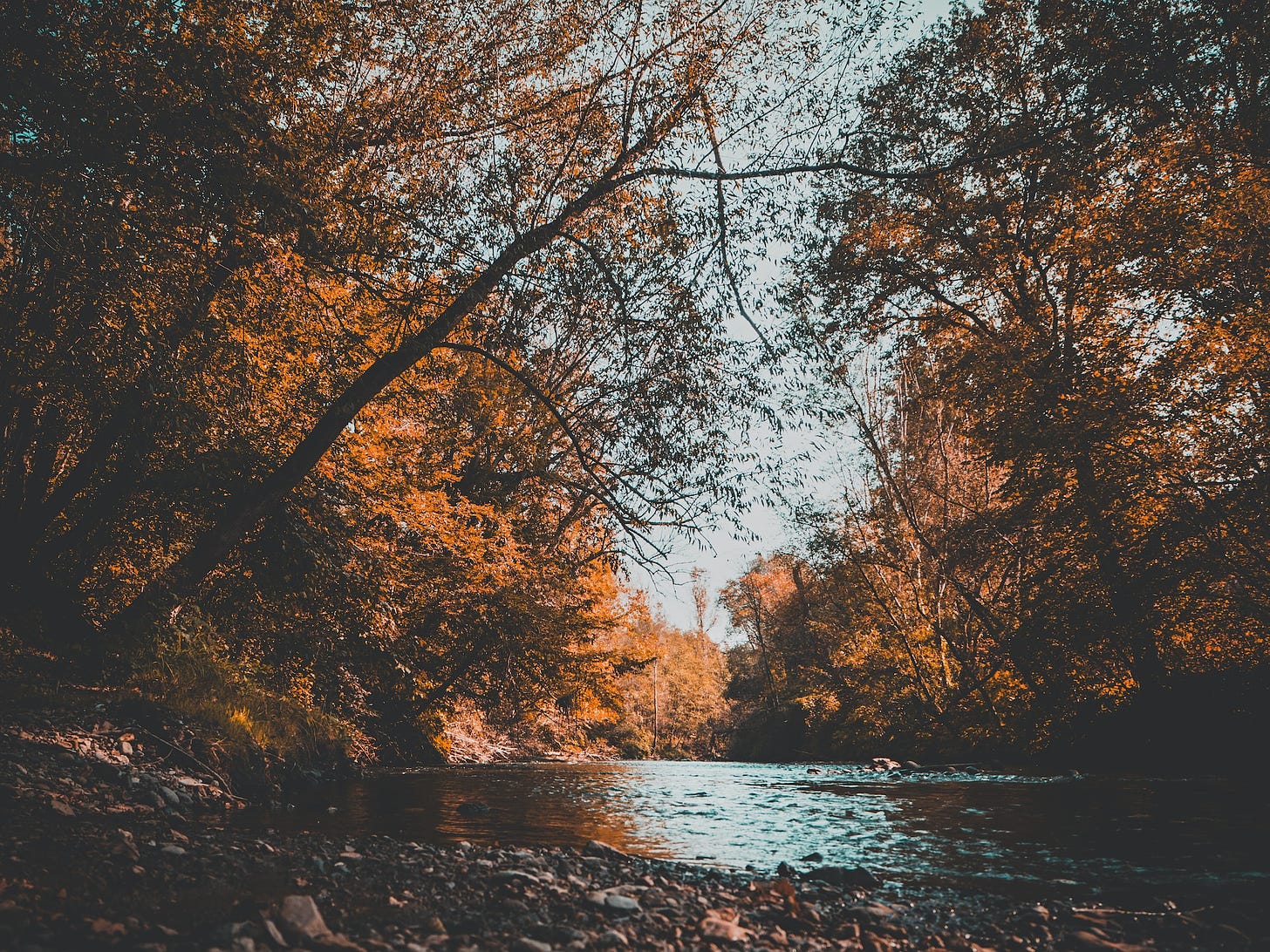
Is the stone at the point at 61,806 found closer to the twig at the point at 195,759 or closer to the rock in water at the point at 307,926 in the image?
the twig at the point at 195,759

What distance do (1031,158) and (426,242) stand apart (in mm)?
8784

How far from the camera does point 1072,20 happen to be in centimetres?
915

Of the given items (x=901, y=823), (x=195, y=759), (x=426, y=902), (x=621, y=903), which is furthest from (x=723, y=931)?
(x=195, y=759)

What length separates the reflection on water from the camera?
614cm

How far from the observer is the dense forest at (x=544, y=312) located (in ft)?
24.7

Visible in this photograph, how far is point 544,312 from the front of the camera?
9008 mm

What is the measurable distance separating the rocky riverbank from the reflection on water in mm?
1102

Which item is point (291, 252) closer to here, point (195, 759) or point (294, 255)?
point (294, 255)

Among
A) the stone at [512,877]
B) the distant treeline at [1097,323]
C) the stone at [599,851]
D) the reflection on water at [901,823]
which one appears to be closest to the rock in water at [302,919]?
the stone at [512,877]

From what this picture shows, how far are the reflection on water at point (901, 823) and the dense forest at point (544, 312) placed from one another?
3147 mm

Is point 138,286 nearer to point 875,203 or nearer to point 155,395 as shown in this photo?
point 155,395

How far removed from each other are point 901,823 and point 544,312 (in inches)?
349

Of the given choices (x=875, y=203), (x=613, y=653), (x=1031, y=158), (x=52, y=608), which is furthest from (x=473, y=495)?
(x=1031, y=158)

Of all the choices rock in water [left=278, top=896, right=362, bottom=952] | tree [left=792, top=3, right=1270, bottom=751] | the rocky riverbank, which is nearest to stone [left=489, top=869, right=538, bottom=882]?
the rocky riverbank
